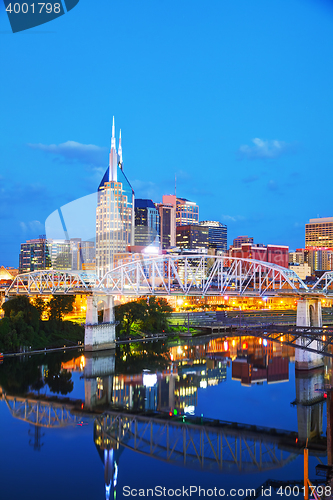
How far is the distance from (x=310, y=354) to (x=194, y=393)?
55.6 ft

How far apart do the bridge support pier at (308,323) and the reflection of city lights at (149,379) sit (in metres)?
17.2

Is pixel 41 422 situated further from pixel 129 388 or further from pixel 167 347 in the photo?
pixel 167 347

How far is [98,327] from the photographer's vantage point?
239 ft

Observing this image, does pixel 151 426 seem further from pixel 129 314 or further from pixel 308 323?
pixel 129 314

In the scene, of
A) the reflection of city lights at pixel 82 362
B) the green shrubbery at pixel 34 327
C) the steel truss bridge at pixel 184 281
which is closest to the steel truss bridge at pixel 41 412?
the reflection of city lights at pixel 82 362

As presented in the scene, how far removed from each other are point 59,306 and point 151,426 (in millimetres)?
49779

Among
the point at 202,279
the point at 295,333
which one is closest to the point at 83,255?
the point at 202,279

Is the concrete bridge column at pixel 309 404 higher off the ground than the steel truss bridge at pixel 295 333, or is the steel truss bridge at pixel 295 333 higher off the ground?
the steel truss bridge at pixel 295 333

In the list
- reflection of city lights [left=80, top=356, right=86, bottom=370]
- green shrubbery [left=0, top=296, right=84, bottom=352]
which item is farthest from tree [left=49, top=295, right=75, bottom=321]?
reflection of city lights [left=80, top=356, right=86, bottom=370]

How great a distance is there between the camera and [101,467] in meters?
29.1

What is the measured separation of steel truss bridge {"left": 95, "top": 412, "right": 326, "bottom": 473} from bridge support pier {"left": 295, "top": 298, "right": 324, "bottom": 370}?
20940 mm

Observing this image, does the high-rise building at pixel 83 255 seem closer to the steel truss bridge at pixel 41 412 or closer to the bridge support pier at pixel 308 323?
the bridge support pier at pixel 308 323

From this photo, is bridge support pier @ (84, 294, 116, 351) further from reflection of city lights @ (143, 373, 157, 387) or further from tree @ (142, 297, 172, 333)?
reflection of city lights @ (143, 373, 157, 387)

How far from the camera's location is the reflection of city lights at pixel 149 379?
51.2 meters
